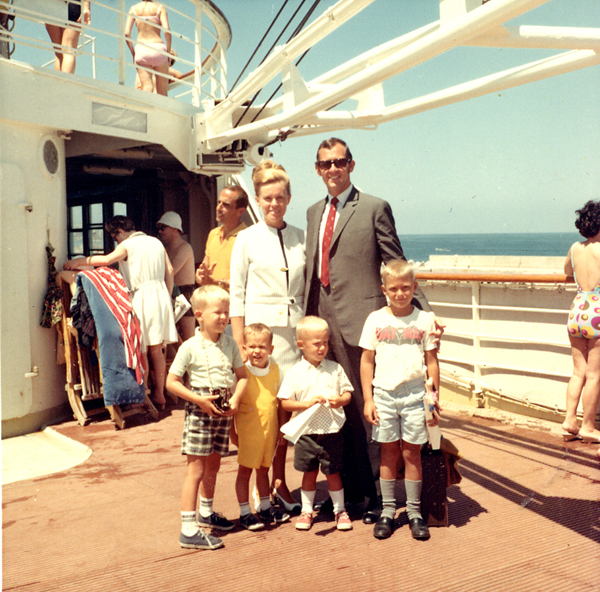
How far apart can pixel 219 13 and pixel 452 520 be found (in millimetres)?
5932

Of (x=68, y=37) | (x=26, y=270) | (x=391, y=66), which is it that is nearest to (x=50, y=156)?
(x=26, y=270)

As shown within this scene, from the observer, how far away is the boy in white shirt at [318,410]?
9.78 ft

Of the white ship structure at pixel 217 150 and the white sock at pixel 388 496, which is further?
the white ship structure at pixel 217 150

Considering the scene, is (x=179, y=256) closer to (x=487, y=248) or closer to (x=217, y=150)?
(x=217, y=150)

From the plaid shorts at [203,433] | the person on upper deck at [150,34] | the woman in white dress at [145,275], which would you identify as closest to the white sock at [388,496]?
the plaid shorts at [203,433]

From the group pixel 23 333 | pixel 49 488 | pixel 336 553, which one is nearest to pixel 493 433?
pixel 336 553

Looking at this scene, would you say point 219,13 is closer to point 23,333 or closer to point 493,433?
point 23,333

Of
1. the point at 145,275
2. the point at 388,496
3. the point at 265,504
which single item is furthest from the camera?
the point at 145,275

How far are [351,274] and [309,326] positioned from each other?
38 cm

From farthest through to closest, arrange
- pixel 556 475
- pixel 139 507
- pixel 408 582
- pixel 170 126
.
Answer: pixel 170 126, pixel 556 475, pixel 139 507, pixel 408 582

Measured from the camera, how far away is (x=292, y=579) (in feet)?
8.23

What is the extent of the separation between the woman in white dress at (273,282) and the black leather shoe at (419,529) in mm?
655

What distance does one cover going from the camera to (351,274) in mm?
3158

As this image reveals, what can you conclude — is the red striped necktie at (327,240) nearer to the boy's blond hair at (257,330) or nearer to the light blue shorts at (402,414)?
the boy's blond hair at (257,330)
